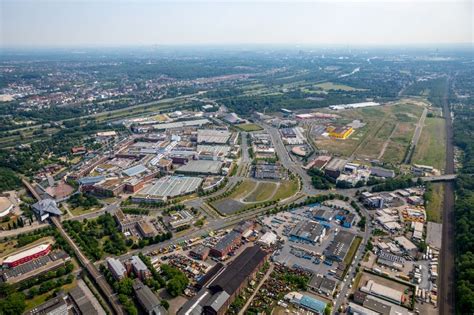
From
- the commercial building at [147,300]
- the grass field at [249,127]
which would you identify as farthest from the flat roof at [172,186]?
the grass field at [249,127]

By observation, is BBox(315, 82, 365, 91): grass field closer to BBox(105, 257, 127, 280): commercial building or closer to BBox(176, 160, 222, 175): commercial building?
BBox(176, 160, 222, 175): commercial building

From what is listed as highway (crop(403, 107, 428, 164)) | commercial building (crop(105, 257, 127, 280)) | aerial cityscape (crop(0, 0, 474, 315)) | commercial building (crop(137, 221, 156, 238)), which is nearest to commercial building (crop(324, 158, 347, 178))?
aerial cityscape (crop(0, 0, 474, 315))

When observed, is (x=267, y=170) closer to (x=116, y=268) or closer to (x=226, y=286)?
(x=226, y=286)

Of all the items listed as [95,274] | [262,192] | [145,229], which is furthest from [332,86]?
[95,274]

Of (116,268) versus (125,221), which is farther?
(125,221)

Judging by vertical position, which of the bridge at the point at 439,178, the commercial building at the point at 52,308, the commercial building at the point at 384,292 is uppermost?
the bridge at the point at 439,178

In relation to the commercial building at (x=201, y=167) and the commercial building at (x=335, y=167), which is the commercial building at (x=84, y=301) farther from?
the commercial building at (x=335, y=167)

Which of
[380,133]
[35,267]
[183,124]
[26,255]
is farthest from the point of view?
[183,124]
